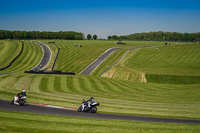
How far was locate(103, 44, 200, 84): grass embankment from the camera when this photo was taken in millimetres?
62872

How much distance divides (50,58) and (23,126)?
85156 mm

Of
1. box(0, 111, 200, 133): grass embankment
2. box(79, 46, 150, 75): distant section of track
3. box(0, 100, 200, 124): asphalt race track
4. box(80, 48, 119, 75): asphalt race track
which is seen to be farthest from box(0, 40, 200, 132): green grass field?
box(80, 48, 119, 75): asphalt race track

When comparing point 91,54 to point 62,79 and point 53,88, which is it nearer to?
point 62,79

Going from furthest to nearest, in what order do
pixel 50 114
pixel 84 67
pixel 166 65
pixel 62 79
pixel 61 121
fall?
pixel 84 67
pixel 166 65
pixel 62 79
pixel 50 114
pixel 61 121

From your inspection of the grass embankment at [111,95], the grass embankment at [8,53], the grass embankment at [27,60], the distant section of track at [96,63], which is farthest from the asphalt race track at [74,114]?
the grass embankment at [8,53]

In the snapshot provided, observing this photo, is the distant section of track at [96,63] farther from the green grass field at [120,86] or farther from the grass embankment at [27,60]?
the grass embankment at [27,60]

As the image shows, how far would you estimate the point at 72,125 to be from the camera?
18.6 meters

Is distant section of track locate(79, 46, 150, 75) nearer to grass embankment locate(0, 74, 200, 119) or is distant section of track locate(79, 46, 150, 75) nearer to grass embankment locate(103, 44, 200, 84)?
grass embankment locate(103, 44, 200, 84)

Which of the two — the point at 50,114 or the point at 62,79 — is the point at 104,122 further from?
the point at 62,79

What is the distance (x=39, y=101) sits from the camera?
29.7 meters

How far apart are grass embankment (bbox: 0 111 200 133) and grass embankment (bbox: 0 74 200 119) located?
193 inches

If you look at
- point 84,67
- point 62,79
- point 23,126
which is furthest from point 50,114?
point 84,67

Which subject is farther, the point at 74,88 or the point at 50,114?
the point at 74,88

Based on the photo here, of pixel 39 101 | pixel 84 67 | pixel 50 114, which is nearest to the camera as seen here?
pixel 50 114
